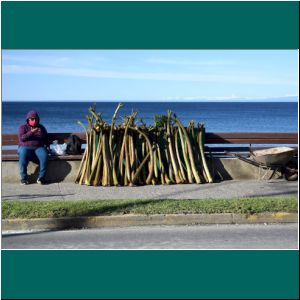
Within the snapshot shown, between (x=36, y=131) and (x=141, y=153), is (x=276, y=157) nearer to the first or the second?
(x=141, y=153)

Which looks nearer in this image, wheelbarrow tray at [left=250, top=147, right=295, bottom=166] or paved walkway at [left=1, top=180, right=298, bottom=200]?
paved walkway at [left=1, top=180, right=298, bottom=200]

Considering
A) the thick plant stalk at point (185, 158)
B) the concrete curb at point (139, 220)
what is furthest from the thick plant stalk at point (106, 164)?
the concrete curb at point (139, 220)

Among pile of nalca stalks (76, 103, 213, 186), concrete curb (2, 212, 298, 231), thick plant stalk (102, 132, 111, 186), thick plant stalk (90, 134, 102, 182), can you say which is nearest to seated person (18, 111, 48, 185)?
pile of nalca stalks (76, 103, 213, 186)

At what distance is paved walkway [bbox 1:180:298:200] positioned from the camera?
11844 mm

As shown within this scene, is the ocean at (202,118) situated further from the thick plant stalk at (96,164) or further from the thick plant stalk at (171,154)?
the thick plant stalk at (96,164)

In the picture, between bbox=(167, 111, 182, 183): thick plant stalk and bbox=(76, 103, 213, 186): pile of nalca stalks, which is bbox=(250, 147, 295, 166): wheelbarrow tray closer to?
bbox=(76, 103, 213, 186): pile of nalca stalks

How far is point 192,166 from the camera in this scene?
13.5 m

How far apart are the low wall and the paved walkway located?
34 centimetres

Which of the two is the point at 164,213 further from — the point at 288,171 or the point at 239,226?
the point at 288,171

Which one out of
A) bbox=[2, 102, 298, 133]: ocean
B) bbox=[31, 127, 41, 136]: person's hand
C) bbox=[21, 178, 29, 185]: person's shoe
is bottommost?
bbox=[21, 178, 29, 185]: person's shoe

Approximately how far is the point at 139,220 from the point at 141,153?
3963mm

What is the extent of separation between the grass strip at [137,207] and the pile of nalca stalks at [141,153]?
8.26ft

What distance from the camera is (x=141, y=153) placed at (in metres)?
13.7

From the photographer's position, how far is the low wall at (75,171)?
44.8 ft
